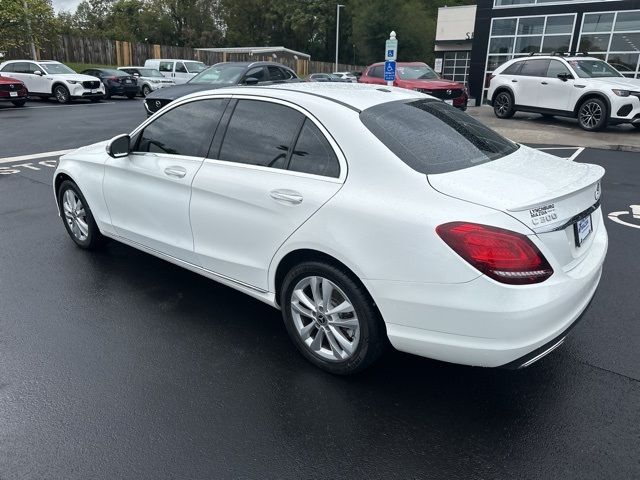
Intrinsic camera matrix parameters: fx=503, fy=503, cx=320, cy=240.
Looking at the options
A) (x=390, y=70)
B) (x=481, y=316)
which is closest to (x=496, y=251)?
(x=481, y=316)

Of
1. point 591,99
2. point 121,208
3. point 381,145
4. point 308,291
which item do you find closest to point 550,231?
point 381,145

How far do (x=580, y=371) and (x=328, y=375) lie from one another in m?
1.54

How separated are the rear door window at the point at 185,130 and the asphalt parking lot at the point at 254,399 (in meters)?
1.17

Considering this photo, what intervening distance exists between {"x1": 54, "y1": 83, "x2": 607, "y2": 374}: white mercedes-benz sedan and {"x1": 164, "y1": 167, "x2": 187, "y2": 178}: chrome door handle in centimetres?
3

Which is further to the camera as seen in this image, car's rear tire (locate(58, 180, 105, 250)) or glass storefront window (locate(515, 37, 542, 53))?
glass storefront window (locate(515, 37, 542, 53))

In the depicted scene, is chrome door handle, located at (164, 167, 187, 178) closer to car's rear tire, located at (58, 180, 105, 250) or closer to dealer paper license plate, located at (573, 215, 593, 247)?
car's rear tire, located at (58, 180, 105, 250)

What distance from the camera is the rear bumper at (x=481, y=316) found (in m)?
2.35

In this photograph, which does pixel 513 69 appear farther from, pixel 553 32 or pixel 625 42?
pixel 553 32

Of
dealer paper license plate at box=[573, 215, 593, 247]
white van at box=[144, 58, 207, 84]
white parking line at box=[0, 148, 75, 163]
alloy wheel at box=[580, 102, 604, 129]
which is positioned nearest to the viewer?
dealer paper license plate at box=[573, 215, 593, 247]

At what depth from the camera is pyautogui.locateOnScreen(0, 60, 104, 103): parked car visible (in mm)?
20500

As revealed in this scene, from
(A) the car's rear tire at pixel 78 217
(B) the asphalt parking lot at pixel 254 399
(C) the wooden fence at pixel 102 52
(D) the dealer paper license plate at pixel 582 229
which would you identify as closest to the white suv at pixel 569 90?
(B) the asphalt parking lot at pixel 254 399

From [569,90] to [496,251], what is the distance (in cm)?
1249

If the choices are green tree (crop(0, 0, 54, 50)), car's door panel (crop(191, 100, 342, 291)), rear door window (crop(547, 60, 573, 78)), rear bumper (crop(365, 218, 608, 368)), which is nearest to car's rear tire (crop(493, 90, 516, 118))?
rear door window (crop(547, 60, 573, 78))

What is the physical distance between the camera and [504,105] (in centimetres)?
1520
